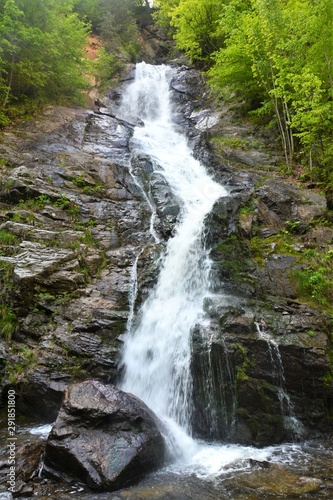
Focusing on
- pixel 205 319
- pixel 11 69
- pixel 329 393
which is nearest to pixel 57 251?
pixel 205 319

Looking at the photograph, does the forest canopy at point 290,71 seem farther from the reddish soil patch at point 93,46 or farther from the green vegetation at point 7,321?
the reddish soil patch at point 93,46

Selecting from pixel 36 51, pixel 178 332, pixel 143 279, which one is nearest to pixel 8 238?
pixel 143 279

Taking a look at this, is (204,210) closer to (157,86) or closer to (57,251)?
(57,251)

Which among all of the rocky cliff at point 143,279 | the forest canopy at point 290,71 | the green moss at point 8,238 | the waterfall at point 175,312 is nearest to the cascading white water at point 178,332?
the waterfall at point 175,312

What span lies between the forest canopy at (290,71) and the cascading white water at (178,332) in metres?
3.38

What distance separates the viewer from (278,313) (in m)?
7.34

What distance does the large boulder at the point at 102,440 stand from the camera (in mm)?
4656

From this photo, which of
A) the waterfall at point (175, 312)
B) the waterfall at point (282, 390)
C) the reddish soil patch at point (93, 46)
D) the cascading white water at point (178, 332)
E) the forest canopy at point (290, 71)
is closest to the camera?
the cascading white water at point (178, 332)

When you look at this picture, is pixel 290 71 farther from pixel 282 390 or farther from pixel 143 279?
pixel 282 390

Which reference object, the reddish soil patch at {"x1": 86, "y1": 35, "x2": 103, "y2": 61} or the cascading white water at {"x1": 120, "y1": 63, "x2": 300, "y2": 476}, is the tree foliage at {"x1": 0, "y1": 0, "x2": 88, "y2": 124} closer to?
the cascading white water at {"x1": 120, "y1": 63, "x2": 300, "y2": 476}

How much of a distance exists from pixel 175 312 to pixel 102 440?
Result: 335 cm

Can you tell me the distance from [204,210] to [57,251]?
4705 mm

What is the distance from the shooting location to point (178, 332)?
7.30m

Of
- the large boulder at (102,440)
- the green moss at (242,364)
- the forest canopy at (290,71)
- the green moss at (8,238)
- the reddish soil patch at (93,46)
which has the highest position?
the reddish soil patch at (93,46)
